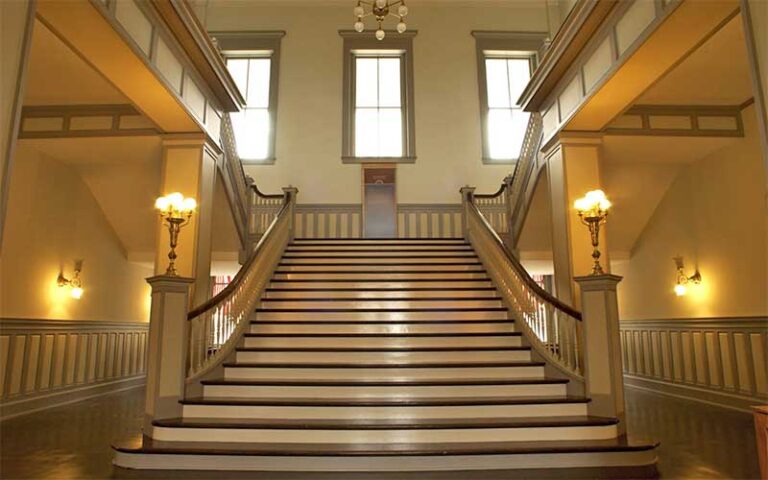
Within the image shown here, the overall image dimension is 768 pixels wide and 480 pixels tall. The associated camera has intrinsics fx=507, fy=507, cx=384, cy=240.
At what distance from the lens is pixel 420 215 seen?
10.1 m

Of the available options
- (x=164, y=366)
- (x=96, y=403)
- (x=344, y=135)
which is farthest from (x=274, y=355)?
(x=344, y=135)

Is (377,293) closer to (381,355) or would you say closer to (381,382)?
(381,355)

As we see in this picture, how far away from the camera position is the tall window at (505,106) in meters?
10.6

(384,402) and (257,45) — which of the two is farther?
(257,45)

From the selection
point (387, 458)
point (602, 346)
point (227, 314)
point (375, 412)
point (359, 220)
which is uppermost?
point (359, 220)

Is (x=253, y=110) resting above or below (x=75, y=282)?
above

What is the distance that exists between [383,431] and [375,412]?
1.16 feet

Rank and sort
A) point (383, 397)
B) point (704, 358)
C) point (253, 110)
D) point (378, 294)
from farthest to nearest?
point (253, 110) < point (378, 294) < point (704, 358) < point (383, 397)

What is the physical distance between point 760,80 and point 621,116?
297cm

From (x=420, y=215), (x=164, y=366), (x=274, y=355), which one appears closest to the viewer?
(x=164, y=366)

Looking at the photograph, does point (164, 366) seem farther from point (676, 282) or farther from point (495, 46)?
point (495, 46)

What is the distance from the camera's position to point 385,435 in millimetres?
3889

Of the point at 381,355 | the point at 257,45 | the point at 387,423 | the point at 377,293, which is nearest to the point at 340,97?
the point at 257,45

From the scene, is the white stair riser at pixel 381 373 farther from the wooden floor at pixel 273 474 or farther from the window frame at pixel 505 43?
the window frame at pixel 505 43
